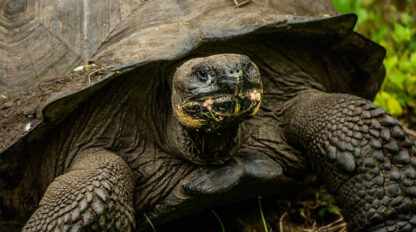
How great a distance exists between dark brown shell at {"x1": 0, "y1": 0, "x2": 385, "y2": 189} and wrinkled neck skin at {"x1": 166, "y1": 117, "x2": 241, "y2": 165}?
427mm

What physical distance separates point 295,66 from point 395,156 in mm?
1122

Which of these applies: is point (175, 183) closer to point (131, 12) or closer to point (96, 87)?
point (96, 87)

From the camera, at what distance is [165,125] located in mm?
3293

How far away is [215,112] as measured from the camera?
2.50m

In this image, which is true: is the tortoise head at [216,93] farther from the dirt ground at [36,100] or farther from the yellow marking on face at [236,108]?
the dirt ground at [36,100]

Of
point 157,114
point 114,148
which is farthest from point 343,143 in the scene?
point 114,148

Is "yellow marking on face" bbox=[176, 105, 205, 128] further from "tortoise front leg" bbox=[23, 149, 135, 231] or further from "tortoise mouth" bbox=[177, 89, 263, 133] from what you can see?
"tortoise front leg" bbox=[23, 149, 135, 231]

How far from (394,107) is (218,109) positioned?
2.70m

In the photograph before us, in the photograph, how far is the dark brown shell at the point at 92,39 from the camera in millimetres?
2877

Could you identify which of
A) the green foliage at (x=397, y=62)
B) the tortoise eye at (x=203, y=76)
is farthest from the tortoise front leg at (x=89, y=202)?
the green foliage at (x=397, y=62)

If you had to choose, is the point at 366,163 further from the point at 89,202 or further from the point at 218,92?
the point at 89,202

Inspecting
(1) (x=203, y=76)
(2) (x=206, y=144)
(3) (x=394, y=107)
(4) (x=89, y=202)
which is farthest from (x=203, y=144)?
(3) (x=394, y=107)

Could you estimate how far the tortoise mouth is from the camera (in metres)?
2.48

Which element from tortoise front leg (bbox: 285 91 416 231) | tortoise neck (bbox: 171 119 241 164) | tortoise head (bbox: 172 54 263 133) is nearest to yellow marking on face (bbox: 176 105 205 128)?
tortoise head (bbox: 172 54 263 133)
